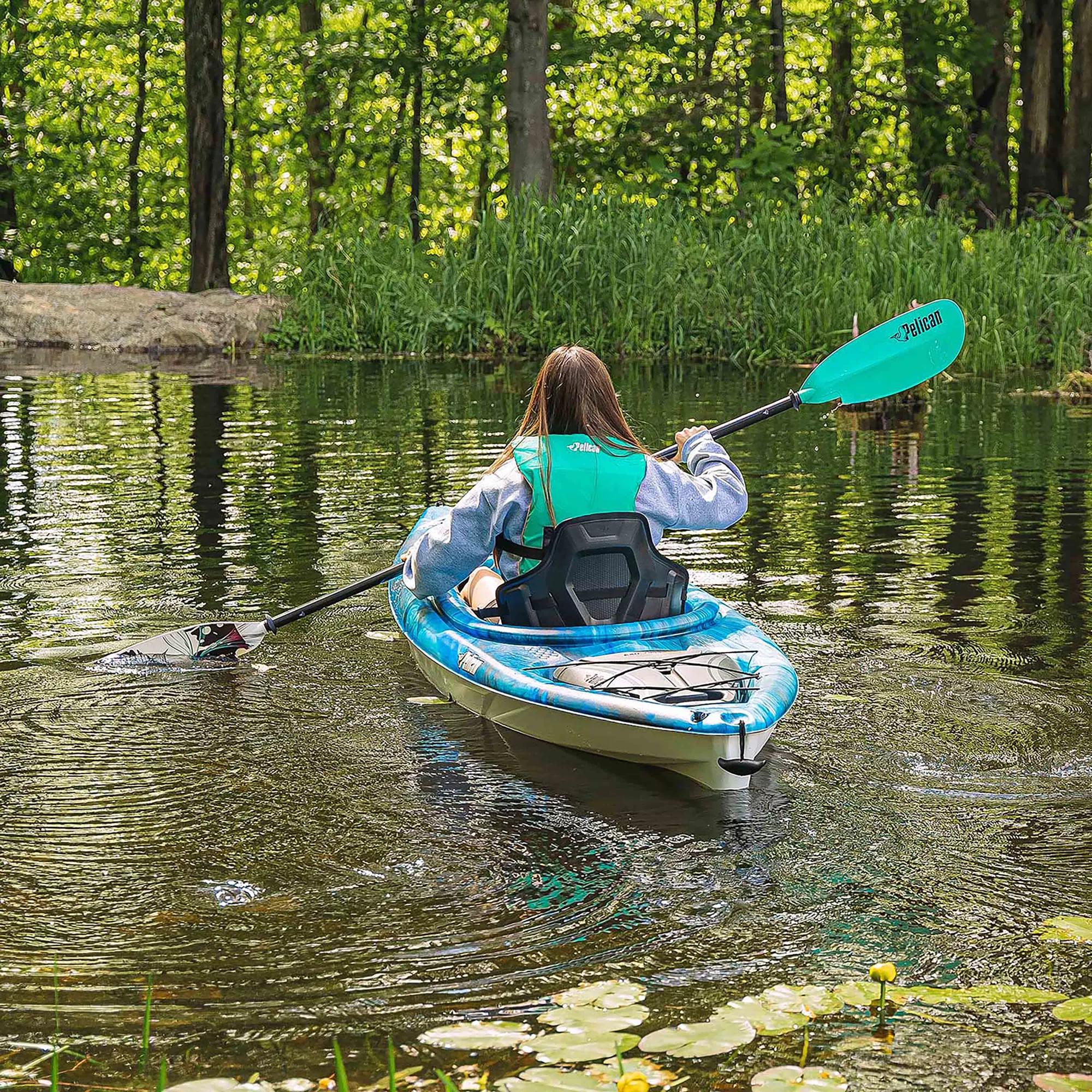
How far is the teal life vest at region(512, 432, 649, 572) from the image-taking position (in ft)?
14.8

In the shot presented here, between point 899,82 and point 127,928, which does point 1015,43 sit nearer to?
point 899,82

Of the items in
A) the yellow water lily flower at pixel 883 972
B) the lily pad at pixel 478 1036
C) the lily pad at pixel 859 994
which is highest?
the yellow water lily flower at pixel 883 972

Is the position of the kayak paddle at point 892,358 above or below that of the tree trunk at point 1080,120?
below

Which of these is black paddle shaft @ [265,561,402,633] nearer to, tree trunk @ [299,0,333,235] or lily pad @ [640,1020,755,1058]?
lily pad @ [640,1020,755,1058]

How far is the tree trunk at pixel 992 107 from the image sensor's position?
67.5 ft

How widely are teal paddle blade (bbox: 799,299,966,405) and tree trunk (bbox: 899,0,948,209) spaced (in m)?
15.2

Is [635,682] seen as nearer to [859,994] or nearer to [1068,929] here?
[1068,929]

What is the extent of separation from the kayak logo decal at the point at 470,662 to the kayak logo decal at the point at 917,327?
2772 millimetres

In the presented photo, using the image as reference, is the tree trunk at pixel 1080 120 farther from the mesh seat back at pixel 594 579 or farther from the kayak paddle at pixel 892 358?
the mesh seat back at pixel 594 579

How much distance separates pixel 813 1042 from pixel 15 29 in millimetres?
24354

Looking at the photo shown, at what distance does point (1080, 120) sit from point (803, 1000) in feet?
59.7

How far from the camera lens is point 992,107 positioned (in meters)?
21.5

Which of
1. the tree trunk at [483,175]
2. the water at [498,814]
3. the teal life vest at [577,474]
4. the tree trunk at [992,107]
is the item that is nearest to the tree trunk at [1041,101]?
the tree trunk at [992,107]

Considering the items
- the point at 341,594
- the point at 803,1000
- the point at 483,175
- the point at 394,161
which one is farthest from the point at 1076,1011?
the point at 483,175
